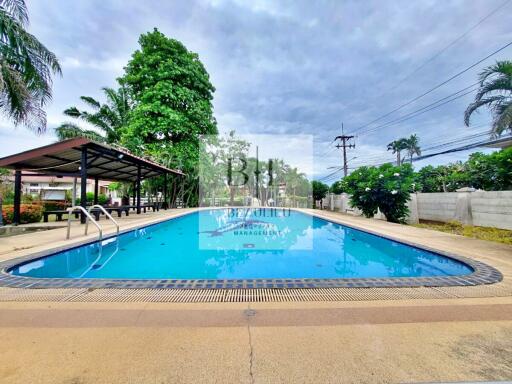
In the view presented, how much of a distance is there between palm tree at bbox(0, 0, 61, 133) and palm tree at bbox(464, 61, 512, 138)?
46.0 feet

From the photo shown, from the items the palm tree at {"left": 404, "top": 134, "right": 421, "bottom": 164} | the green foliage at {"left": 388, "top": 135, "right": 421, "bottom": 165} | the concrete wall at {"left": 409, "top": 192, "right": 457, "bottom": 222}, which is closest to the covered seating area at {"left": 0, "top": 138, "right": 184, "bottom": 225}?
the concrete wall at {"left": 409, "top": 192, "right": 457, "bottom": 222}

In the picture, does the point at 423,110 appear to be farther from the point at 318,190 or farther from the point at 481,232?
the point at 481,232

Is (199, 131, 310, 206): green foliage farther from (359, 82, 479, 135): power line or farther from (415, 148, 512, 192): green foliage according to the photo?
(415, 148, 512, 192): green foliage

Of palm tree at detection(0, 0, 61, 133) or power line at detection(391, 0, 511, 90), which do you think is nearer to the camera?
palm tree at detection(0, 0, 61, 133)

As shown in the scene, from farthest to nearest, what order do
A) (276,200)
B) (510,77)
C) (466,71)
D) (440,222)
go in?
(276,200) → (466,71) → (440,222) → (510,77)

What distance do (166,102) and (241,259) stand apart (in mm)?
13239

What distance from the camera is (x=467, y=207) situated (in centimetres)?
903

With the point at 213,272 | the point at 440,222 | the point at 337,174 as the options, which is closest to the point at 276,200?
the point at 337,174

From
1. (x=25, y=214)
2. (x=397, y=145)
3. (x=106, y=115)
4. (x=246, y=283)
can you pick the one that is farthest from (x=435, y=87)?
(x=397, y=145)

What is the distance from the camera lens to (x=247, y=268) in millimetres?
5141

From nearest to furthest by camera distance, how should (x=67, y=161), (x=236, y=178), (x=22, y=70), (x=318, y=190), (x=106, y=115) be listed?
(x=22, y=70) → (x=67, y=161) → (x=106, y=115) → (x=318, y=190) → (x=236, y=178)

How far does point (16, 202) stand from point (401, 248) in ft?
39.0

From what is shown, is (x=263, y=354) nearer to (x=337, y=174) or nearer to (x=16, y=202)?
(x=16, y=202)

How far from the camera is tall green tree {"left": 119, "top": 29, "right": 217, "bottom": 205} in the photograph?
1519 cm
